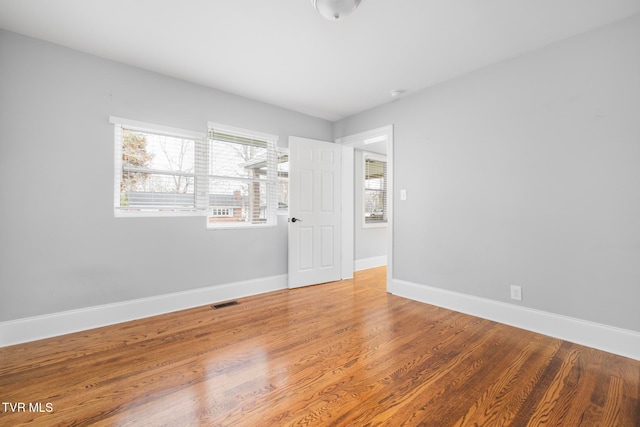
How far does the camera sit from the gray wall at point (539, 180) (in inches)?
85.3

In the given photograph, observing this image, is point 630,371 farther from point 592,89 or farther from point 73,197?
point 73,197

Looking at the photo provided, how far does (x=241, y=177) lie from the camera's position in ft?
11.9

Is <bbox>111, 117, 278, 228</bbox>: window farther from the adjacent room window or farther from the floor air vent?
the floor air vent

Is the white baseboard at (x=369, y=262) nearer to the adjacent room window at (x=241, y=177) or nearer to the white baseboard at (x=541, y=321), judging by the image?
the white baseboard at (x=541, y=321)

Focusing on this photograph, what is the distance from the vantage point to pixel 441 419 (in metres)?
1.46

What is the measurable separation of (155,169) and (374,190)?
3.95 meters

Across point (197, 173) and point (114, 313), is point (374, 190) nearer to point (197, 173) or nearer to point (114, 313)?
point (197, 173)

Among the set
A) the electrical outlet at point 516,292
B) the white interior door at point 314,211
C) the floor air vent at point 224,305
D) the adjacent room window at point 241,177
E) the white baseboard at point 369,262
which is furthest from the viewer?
the white baseboard at point 369,262

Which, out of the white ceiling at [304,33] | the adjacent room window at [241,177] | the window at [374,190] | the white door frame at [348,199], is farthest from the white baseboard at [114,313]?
the window at [374,190]

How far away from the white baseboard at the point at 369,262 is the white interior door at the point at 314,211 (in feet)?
2.85

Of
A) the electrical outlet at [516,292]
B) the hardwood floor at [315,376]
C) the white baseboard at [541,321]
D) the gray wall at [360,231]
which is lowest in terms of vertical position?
the hardwood floor at [315,376]

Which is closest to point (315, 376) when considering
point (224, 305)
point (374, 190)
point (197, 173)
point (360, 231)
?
point (224, 305)

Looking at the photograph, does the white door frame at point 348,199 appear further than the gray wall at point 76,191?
Yes

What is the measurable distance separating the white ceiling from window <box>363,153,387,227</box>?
2.49 meters
